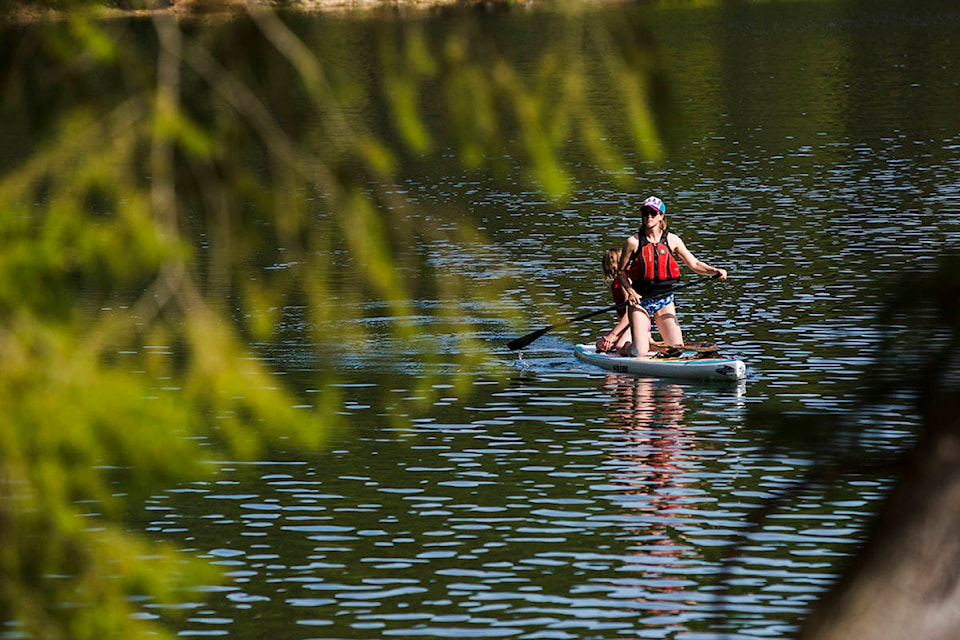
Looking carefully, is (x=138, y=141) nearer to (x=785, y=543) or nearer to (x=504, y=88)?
(x=504, y=88)

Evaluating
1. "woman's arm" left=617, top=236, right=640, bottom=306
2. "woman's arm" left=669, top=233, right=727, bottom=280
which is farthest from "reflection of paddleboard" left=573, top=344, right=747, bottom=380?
"woman's arm" left=669, top=233, right=727, bottom=280

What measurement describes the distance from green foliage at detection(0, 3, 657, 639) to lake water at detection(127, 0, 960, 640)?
0.90 ft

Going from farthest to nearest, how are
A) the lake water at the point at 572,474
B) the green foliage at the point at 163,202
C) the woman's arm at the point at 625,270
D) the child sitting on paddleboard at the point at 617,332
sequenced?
the child sitting on paddleboard at the point at 617,332
the woman's arm at the point at 625,270
the lake water at the point at 572,474
the green foliage at the point at 163,202

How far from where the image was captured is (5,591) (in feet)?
13.9

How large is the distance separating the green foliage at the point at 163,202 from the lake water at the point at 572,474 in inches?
10.8

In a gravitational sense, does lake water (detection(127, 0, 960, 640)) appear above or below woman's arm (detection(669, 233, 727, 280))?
below

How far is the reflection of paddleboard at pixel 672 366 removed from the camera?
19.1 metres

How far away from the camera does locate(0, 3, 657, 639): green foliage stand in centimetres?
400

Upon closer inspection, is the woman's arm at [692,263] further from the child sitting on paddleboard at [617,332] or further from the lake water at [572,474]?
the lake water at [572,474]

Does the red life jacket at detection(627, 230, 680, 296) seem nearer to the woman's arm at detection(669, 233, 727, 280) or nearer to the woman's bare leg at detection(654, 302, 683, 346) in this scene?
the woman's arm at detection(669, 233, 727, 280)

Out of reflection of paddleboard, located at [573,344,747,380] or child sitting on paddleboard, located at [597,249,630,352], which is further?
child sitting on paddleboard, located at [597,249,630,352]

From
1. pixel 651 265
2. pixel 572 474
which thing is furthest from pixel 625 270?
pixel 572 474

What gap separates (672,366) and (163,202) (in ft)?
52.6

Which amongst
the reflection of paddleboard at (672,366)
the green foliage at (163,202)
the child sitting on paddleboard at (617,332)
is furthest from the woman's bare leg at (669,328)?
the green foliage at (163,202)
